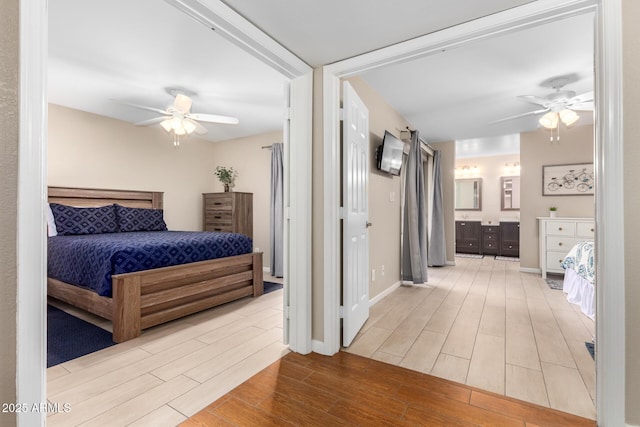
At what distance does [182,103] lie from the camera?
3164 millimetres

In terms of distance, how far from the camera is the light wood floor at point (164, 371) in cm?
156

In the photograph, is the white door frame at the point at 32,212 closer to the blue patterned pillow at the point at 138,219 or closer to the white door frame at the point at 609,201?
the white door frame at the point at 609,201

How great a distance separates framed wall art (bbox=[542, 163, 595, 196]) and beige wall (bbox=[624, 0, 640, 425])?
14.8 feet

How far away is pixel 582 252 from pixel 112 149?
20.7 ft

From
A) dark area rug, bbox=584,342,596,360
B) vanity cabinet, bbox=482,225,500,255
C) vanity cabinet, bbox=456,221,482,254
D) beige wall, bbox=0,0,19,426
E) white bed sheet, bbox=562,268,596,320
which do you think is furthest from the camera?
vanity cabinet, bbox=456,221,482,254

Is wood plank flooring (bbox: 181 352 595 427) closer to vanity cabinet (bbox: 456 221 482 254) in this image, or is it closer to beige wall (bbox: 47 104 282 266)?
beige wall (bbox: 47 104 282 266)

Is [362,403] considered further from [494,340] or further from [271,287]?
[271,287]

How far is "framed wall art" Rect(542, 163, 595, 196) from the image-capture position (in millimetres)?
4863

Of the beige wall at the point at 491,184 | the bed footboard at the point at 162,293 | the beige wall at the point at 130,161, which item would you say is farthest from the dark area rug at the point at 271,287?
the beige wall at the point at 491,184

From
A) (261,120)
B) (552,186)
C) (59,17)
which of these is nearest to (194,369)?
(59,17)

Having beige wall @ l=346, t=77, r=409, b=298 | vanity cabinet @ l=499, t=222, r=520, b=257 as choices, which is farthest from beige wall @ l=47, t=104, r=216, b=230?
vanity cabinet @ l=499, t=222, r=520, b=257

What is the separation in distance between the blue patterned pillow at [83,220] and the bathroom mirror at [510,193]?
7997 mm

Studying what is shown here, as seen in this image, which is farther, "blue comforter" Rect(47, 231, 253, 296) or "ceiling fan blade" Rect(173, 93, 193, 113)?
"ceiling fan blade" Rect(173, 93, 193, 113)

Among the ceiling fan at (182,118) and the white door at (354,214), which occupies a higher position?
the ceiling fan at (182,118)
